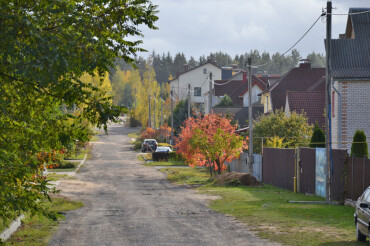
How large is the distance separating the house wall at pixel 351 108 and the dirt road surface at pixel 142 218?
8343 mm

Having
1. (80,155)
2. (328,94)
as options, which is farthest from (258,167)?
(80,155)

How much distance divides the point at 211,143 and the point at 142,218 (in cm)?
1849

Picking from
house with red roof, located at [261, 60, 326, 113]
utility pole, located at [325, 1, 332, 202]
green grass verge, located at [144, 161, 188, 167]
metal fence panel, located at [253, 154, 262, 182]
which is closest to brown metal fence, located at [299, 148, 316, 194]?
utility pole, located at [325, 1, 332, 202]

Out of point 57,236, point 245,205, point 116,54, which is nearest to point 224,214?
point 245,205

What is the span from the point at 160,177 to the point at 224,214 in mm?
22336

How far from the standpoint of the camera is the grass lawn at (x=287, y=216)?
51.0 feet

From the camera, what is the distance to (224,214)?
21516 mm

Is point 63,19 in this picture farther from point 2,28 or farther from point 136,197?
point 136,197

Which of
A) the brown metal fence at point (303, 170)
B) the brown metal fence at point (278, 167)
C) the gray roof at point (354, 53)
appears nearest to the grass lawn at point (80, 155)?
the brown metal fence at point (278, 167)

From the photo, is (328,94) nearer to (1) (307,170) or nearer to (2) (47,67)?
(1) (307,170)

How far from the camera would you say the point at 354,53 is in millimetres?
34281

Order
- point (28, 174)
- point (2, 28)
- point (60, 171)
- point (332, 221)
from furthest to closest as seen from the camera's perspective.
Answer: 1. point (60, 171)
2. point (332, 221)
3. point (28, 174)
4. point (2, 28)

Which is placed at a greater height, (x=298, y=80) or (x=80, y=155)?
(x=298, y=80)

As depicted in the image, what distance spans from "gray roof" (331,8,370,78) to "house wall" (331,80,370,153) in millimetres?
554
